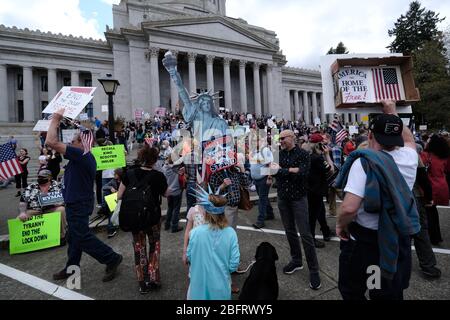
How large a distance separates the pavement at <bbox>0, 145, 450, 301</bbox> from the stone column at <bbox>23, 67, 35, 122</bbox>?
34314 mm

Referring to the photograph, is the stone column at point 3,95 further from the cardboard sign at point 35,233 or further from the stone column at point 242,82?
the cardboard sign at point 35,233

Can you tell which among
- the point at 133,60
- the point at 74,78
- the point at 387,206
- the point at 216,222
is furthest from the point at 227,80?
the point at 387,206

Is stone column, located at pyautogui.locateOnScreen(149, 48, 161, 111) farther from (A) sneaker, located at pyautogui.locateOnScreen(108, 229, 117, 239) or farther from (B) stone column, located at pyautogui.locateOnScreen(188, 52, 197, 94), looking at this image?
(A) sneaker, located at pyautogui.locateOnScreen(108, 229, 117, 239)

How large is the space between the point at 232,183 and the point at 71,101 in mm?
2672

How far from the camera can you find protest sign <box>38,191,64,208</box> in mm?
5277

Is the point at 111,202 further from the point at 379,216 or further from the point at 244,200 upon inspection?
the point at 379,216

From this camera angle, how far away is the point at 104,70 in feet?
113

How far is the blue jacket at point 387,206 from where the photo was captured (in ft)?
6.01

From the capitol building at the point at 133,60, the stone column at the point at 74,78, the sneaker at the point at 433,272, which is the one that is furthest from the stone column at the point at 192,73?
the sneaker at the point at 433,272

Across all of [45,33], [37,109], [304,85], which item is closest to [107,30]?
[45,33]

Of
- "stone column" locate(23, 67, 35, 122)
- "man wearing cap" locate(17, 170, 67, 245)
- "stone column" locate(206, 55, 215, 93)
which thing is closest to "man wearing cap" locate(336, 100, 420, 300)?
"man wearing cap" locate(17, 170, 67, 245)

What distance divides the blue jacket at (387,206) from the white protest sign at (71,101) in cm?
370
